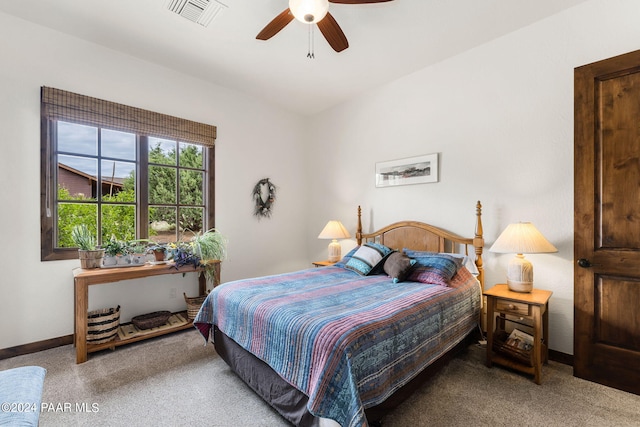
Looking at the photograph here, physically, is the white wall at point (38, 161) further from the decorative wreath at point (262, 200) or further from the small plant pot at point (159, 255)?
the small plant pot at point (159, 255)

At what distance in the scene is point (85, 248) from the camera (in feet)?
8.70

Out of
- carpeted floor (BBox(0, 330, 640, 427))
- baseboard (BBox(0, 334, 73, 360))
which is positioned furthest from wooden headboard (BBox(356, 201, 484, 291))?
baseboard (BBox(0, 334, 73, 360))

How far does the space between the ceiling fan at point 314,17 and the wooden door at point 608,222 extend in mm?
1810

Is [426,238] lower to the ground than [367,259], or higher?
higher

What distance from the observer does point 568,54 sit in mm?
2447

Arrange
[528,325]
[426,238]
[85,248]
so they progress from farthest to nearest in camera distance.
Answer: [426,238]
[85,248]
[528,325]

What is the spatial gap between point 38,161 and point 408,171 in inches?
148

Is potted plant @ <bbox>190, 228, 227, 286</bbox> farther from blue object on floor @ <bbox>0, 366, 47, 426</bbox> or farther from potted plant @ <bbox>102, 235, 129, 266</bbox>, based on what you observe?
blue object on floor @ <bbox>0, 366, 47, 426</bbox>

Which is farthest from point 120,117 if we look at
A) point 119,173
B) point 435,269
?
point 435,269

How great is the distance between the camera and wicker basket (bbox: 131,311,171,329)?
289 cm

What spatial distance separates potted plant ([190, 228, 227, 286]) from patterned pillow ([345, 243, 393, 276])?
4.84 ft

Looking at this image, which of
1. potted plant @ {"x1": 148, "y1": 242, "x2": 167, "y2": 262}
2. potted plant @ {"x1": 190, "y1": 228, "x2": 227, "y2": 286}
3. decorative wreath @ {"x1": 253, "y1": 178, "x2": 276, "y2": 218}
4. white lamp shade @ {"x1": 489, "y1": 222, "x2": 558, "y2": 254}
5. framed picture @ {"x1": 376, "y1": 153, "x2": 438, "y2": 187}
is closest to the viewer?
white lamp shade @ {"x1": 489, "y1": 222, "x2": 558, "y2": 254}

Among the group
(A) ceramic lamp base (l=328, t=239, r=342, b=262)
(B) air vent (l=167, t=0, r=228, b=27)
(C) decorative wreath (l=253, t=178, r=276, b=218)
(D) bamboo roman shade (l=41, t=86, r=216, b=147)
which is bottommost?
(A) ceramic lamp base (l=328, t=239, r=342, b=262)

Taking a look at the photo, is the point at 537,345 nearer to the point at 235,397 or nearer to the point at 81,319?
the point at 235,397
